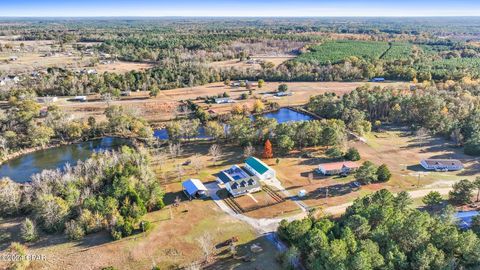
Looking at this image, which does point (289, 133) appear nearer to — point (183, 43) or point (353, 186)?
point (353, 186)

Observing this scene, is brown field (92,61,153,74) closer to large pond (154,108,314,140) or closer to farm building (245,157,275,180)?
large pond (154,108,314,140)

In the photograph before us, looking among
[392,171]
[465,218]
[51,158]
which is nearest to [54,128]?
[51,158]

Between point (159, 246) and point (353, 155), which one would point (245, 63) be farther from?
point (159, 246)

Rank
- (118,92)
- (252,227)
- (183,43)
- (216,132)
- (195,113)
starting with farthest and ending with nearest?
(183,43), (118,92), (195,113), (216,132), (252,227)

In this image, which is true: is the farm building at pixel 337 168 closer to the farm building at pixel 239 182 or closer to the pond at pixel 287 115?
the farm building at pixel 239 182

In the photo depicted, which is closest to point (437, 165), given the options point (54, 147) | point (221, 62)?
point (54, 147)

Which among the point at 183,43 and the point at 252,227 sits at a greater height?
the point at 183,43
